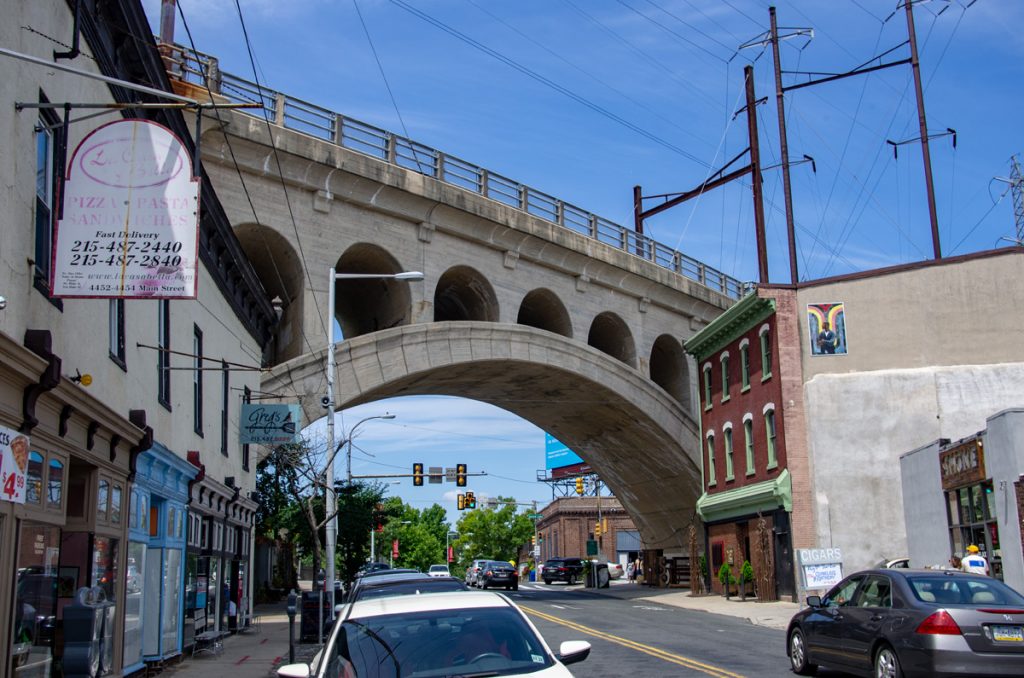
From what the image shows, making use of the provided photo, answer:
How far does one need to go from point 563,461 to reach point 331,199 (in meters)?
68.6

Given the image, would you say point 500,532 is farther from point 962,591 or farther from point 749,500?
point 962,591

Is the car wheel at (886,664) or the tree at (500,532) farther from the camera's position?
the tree at (500,532)

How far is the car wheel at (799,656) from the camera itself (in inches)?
537

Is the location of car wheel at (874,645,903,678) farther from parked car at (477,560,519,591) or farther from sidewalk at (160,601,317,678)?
parked car at (477,560,519,591)

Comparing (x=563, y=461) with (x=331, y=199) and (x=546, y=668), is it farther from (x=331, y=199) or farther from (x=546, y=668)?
(x=546, y=668)

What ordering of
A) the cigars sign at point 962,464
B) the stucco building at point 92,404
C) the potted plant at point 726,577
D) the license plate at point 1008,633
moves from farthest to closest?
the potted plant at point 726,577, the cigars sign at point 962,464, the license plate at point 1008,633, the stucco building at point 92,404

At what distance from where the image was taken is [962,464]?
2489 cm

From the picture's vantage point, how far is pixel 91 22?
41.4ft

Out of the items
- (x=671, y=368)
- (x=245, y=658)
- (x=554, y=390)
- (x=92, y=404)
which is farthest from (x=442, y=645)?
(x=671, y=368)

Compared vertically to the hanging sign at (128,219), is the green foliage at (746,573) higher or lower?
lower

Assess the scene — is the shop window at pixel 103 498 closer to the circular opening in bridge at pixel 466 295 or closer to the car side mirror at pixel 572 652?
the car side mirror at pixel 572 652

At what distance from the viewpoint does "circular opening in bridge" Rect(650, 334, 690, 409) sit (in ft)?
152

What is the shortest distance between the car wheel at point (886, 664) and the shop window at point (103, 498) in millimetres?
9325

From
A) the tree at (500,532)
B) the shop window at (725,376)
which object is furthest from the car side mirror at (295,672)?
the tree at (500,532)
